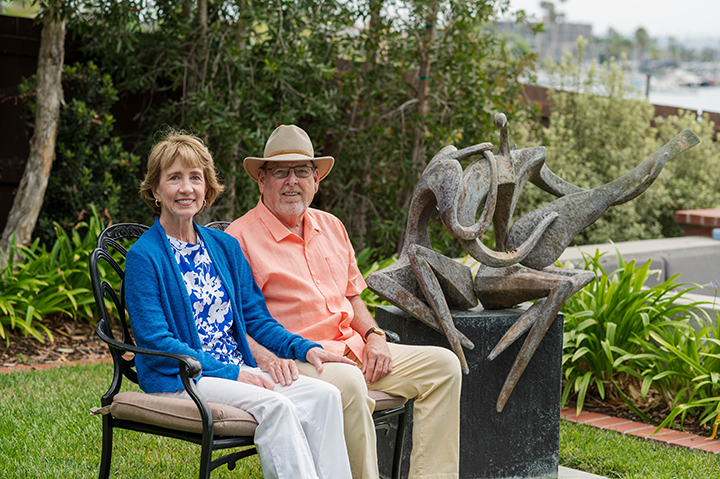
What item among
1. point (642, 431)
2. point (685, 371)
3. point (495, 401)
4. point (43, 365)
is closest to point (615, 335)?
point (685, 371)

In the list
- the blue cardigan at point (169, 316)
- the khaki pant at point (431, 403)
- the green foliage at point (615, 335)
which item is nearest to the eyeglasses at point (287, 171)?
the blue cardigan at point (169, 316)

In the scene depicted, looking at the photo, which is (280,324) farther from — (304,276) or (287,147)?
(287,147)

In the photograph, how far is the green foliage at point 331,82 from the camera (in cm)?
627

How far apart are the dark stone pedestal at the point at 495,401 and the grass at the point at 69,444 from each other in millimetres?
992

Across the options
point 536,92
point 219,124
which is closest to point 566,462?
point 219,124

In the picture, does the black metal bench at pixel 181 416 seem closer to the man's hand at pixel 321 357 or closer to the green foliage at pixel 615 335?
the man's hand at pixel 321 357

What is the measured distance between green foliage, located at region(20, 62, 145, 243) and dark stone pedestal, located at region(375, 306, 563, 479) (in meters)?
3.71

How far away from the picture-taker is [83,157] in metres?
6.27

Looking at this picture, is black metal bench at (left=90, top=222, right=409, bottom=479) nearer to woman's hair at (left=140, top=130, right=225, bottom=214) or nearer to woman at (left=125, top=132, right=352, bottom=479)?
woman at (left=125, top=132, right=352, bottom=479)

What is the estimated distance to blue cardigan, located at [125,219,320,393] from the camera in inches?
98.4

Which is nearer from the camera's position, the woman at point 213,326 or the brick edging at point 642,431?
the woman at point 213,326

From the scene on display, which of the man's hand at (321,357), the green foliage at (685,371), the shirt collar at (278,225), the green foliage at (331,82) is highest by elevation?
the green foliage at (331,82)

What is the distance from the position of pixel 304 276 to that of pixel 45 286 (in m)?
3.49

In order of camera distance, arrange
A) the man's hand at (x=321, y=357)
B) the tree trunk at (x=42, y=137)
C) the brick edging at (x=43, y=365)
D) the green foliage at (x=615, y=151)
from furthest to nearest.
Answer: the green foliage at (x=615, y=151) → the tree trunk at (x=42, y=137) → the brick edging at (x=43, y=365) → the man's hand at (x=321, y=357)
